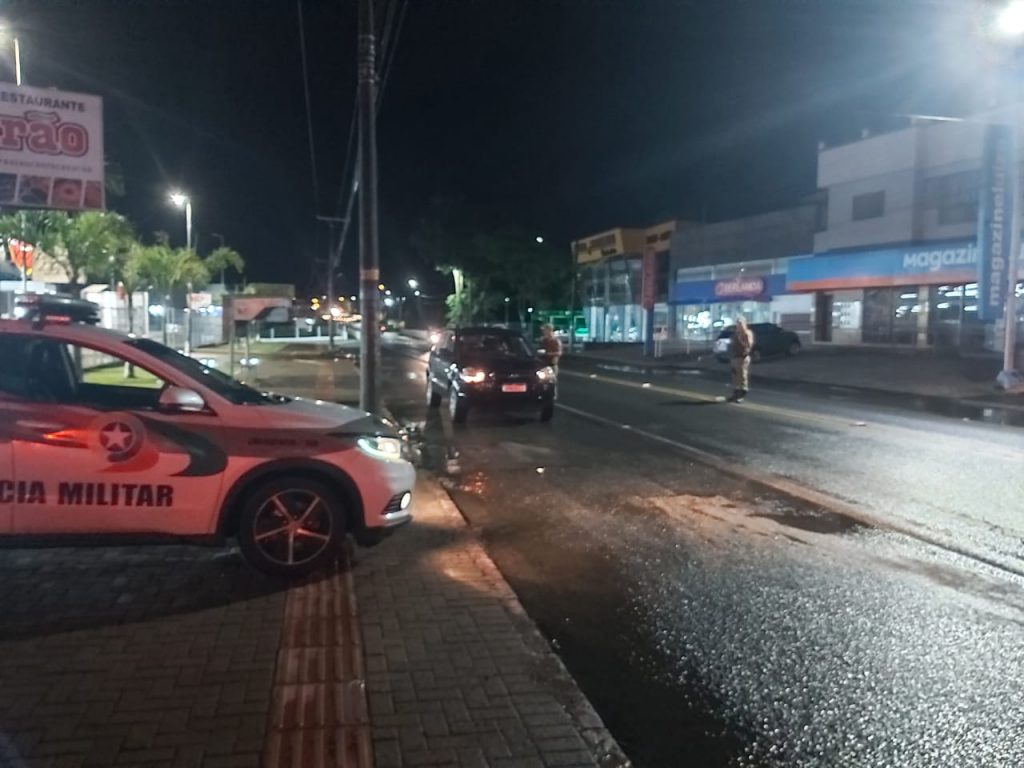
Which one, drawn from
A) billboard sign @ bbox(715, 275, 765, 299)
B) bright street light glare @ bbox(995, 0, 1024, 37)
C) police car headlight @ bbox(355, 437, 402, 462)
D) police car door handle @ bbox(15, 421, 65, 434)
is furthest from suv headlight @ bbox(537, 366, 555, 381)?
billboard sign @ bbox(715, 275, 765, 299)

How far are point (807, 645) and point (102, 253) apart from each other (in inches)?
825

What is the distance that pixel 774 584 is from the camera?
22.3ft

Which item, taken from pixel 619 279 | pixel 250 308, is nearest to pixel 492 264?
pixel 619 279

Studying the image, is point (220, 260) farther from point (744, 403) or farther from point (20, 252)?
point (744, 403)

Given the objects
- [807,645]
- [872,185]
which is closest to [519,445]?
[807,645]

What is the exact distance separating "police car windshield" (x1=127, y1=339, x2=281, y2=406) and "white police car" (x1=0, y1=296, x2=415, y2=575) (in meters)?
0.02

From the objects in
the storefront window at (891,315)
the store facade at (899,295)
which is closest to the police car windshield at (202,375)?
the store facade at (899,295)

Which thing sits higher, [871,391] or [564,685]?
[564,685]

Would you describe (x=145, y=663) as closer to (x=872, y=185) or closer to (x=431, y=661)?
(x=431, y=661)

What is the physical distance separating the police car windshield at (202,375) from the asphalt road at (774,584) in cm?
224

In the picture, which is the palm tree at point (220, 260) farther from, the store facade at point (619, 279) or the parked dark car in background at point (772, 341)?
the store facade at point (619, 279)

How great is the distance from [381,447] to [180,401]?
4.60ft

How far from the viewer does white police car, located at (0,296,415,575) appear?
247 inches

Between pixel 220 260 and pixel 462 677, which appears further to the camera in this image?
pixel 220 260
